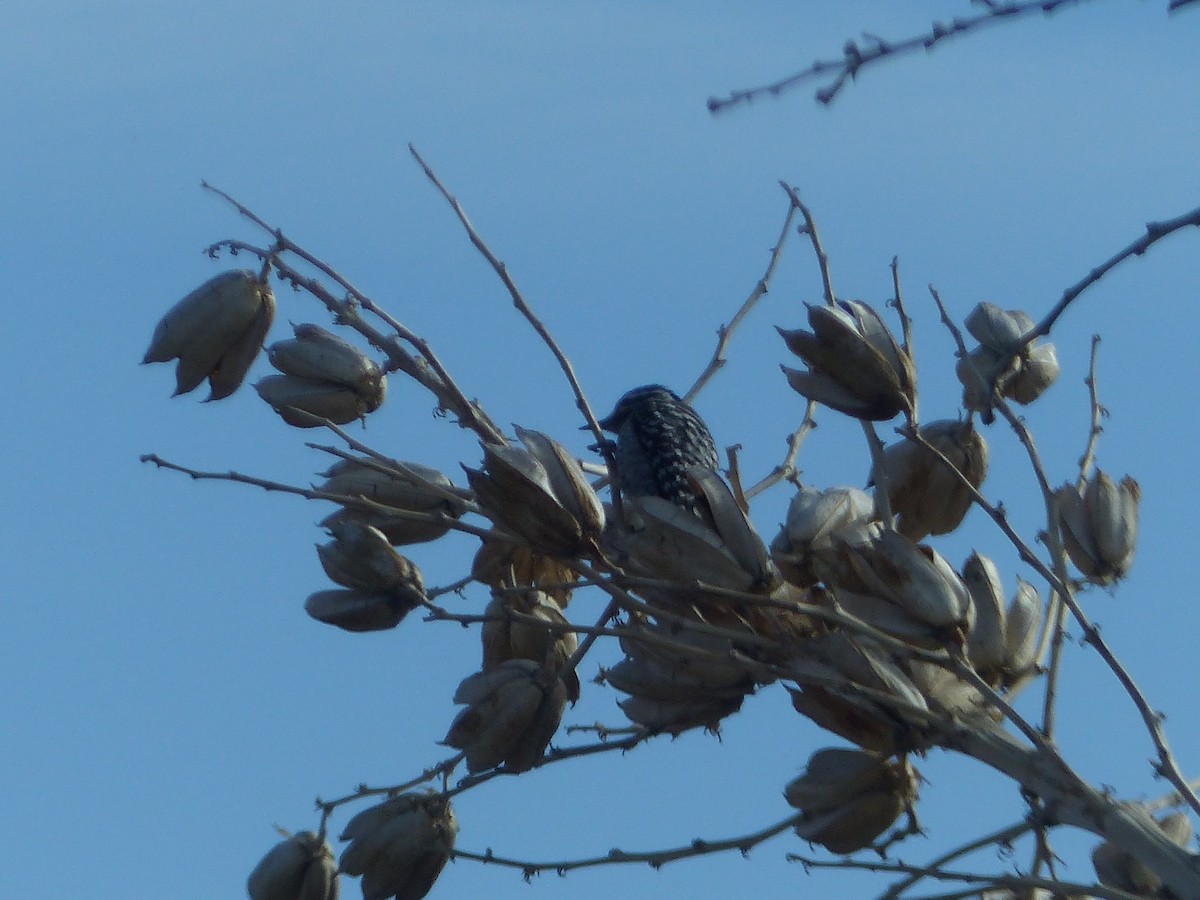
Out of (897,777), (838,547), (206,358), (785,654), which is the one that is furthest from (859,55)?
(206,358)

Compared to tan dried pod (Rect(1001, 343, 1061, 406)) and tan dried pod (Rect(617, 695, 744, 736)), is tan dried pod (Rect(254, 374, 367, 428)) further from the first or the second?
tan dried pod (Rect(1001, 343, 1061, 406))

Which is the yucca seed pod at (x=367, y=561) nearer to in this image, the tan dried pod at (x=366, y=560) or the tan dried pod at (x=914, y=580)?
the tan dried pod at (x=366, y=560)

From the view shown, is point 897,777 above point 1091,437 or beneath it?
beneath

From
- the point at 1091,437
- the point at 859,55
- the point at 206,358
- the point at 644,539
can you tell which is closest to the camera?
the point at 859,55

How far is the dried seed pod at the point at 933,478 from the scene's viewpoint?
6.66 feet

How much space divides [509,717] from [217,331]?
0.77 meters

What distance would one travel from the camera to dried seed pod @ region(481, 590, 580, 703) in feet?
6.96

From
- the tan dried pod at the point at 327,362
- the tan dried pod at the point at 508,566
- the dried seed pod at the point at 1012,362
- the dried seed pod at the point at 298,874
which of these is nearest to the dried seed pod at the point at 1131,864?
the dried seed pod at the point at 1012,362

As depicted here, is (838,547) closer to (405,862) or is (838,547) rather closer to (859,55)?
(859,55)

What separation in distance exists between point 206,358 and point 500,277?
0.48 metres

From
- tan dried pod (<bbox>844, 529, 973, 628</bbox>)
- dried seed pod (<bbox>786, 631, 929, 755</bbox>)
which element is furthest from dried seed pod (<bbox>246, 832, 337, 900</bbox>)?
tan dried pod (<bbox>844, 529, 973, 628</bbox>)

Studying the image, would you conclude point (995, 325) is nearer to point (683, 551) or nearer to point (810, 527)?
point (810, 527)

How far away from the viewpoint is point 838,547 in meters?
1.73

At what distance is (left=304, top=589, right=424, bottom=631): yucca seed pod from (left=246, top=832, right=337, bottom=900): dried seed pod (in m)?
0.35
